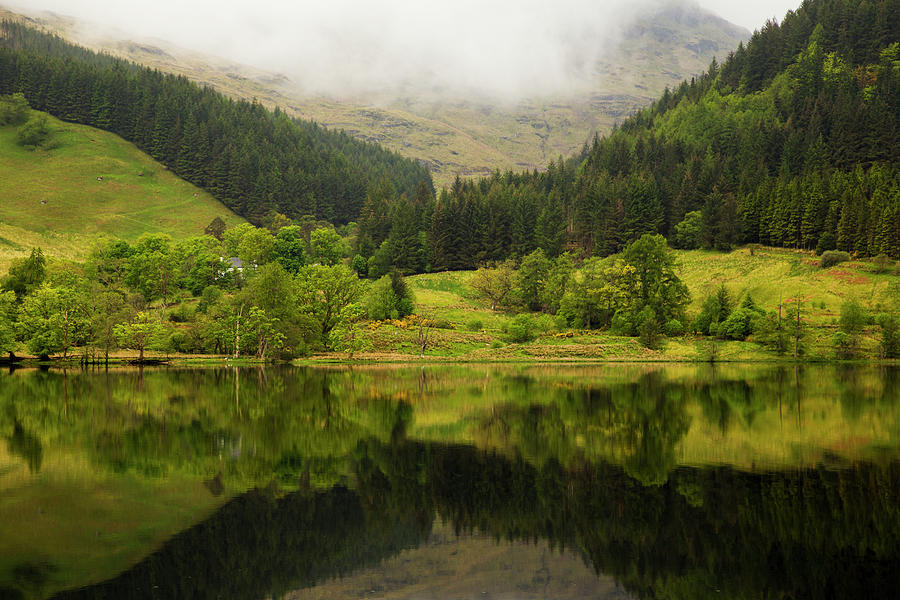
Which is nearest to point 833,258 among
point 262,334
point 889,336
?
point 889,336

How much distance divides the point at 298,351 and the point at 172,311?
23453 mm

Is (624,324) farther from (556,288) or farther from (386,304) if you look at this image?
(386,304)

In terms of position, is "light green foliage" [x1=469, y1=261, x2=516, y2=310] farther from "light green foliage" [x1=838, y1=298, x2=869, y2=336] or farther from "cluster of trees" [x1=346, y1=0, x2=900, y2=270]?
"light green foliage" [x1=838, y1=298, x2=869, y2=336]

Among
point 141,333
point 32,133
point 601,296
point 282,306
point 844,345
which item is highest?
point 32,133

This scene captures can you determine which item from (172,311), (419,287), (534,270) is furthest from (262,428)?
(419,287)

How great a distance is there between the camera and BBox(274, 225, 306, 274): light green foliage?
406ft

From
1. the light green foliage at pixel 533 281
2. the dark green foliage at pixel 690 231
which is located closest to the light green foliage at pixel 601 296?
the light green foliage at pixel 533 281

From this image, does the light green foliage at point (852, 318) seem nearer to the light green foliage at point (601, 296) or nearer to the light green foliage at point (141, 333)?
the light green foliage at point (601, 296)

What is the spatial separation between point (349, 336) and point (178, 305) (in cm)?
3222

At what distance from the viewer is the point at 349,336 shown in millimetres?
85500

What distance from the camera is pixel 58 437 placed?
27.9 metres

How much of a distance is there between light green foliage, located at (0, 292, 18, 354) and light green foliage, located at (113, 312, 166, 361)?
1000 cm

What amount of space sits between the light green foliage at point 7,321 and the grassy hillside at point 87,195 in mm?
48526

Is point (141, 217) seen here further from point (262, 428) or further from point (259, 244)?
point (262, 428)
